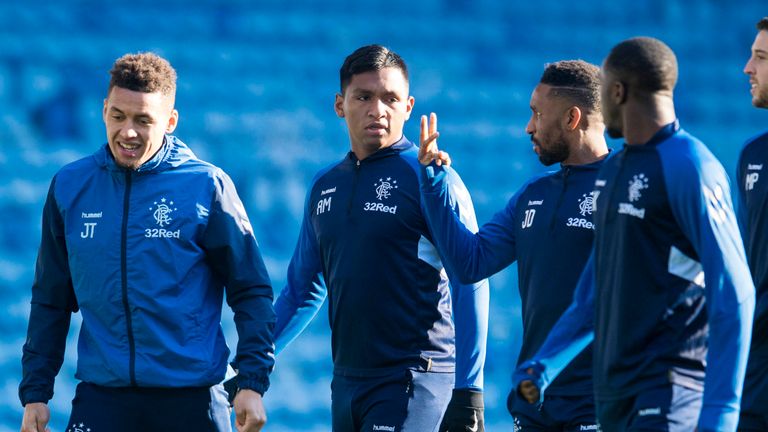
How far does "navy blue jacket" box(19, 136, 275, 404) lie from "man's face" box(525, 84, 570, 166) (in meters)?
1.07

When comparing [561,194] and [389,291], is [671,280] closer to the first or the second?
[561,194]

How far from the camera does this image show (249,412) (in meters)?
4.21

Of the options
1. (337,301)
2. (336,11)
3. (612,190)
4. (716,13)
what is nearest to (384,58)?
(337,301)

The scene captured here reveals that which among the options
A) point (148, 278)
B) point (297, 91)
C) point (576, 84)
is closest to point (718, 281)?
point (576, 84)

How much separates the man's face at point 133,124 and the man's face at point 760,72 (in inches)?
83.6

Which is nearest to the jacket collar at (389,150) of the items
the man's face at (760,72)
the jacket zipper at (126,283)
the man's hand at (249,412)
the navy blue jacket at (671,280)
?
the jacket zipper at (126,283)

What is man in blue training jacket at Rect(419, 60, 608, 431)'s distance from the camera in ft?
14.3

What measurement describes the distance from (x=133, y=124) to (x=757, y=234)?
2.19 meters

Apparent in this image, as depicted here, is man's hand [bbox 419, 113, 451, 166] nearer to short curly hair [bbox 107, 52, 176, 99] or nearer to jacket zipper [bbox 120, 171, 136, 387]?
short curly hair [bbox 107, 52, 176, 99]

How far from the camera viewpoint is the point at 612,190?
365cm

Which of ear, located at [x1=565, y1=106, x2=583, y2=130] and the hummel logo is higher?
ear, located at [x1=565, y1=106, x2=583, y2=130]

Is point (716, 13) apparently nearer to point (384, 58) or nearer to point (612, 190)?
point (384, 58)

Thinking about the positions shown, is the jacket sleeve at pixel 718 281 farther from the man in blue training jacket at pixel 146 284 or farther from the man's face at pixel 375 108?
the man's face at pixel 375 108

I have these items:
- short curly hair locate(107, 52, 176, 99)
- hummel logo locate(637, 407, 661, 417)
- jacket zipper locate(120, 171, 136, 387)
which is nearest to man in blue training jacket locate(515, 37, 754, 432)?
hummel logo locate(637, 407, 661, 417)
